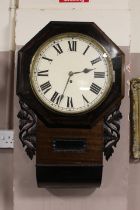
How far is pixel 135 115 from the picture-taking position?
53.2 inches

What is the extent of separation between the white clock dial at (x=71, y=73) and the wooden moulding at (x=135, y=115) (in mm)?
213

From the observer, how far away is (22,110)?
1.25m

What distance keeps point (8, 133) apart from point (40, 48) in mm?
→ 400

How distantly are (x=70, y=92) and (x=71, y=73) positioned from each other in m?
0.07

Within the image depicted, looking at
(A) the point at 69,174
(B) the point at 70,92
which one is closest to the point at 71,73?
(B) the point at 70,92

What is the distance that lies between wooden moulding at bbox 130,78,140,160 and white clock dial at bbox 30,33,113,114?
213mm

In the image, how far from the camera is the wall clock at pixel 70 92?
1.18 metres

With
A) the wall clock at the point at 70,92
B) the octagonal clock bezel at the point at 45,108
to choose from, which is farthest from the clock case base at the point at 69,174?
the octagonal clock bezel at the point at 45,108

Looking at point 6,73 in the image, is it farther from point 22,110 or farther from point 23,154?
point 23,154

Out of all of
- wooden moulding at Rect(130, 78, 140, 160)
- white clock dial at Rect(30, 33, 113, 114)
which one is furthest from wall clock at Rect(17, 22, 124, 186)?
wooden moulding at Rect(130, 78, 140, 160)

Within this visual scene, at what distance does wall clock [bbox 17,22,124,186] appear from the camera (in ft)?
3.87

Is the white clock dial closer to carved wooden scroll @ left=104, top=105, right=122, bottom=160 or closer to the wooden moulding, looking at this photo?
carved wooden scroll @ left=104, top=105, right=122, bottom=160

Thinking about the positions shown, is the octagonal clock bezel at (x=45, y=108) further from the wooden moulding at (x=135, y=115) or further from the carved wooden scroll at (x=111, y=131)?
the wooden moulding at (x=135, y=115)

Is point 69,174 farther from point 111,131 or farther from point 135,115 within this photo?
point 135,115
